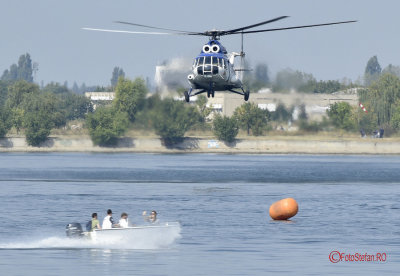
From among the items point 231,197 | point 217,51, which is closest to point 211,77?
point 217,51

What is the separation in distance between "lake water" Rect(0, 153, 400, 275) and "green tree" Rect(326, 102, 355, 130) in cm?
1099

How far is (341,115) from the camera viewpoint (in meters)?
166

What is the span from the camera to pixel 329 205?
101 metres

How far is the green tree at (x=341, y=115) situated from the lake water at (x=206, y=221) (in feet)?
36.1

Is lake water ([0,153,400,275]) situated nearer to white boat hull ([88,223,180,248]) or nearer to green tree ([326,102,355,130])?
white boat hull ([88,223,180,248])

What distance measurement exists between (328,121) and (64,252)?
99.5 meters

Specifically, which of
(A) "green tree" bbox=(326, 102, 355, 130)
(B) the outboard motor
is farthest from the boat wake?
(A) "green tree" bbox=(326, 102, 355, 130)

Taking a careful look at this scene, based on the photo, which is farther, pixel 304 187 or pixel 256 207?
pixel 304 187

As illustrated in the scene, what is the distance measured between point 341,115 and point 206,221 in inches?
3404

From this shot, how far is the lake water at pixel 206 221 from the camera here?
2302 inches

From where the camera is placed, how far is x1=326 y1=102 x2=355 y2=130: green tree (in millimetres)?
160500

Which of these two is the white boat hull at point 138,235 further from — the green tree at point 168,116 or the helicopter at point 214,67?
the green tree at point 168,116

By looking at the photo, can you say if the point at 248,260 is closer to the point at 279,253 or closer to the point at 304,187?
the point at 279,253

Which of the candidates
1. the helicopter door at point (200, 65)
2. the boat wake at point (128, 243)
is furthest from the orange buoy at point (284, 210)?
the boat wake at point (128, 243)
